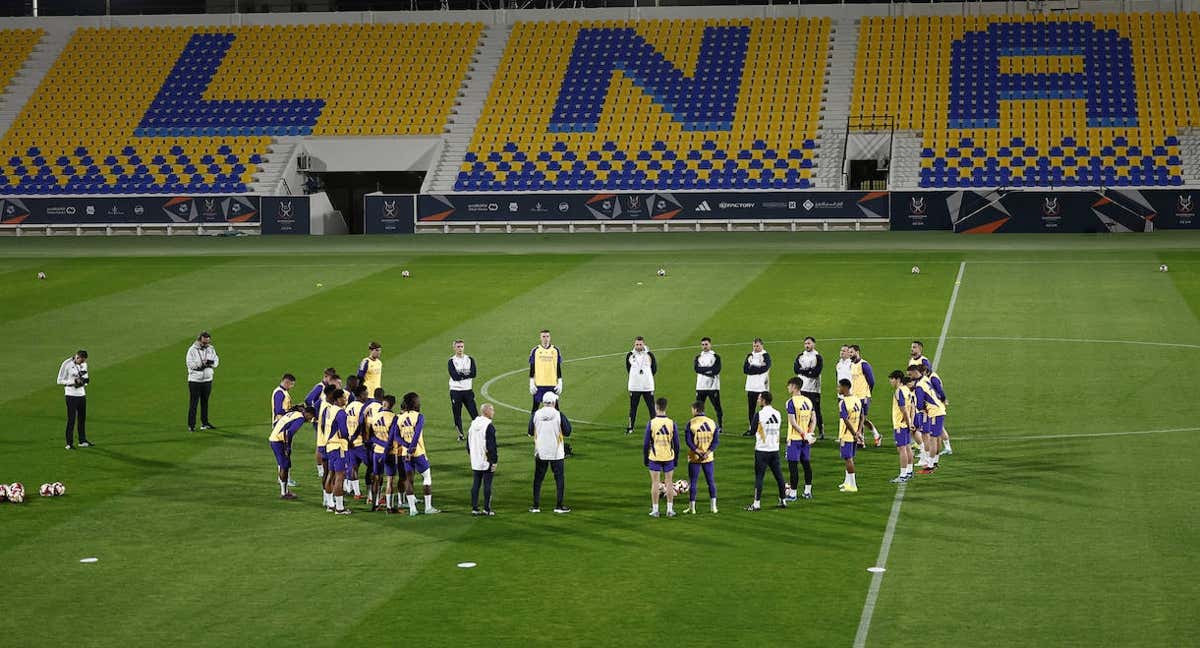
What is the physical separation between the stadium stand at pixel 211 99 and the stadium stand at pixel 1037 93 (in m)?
19.9

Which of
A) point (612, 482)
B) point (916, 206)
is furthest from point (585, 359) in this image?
point (916, 206)

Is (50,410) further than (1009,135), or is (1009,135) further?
(1009,135)

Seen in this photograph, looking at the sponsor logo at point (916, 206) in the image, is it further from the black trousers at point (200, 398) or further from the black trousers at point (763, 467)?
the black trousers at point (763, 467)

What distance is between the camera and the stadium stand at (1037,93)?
201 ft

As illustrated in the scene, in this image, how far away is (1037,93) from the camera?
6612cm

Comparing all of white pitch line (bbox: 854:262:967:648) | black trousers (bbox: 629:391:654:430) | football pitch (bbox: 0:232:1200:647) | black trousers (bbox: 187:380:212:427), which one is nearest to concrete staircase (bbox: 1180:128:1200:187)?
football pitch (bbox: 0:232:1200:647)

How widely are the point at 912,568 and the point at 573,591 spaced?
382cm

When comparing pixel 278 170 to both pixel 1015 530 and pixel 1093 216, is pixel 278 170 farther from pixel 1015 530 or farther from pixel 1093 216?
pixel 1015 530

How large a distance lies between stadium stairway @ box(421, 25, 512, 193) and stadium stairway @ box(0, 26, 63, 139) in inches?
792

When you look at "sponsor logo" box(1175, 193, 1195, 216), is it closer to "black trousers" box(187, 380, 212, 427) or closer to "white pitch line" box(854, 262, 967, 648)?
"white pitch line" box(854, 262, 967, 648)

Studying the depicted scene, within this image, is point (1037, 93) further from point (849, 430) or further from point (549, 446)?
point (549, 446)

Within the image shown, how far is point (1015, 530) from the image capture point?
760 inches

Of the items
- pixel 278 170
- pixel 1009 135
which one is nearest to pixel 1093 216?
pixel 1009 135

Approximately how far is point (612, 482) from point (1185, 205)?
40.3m
